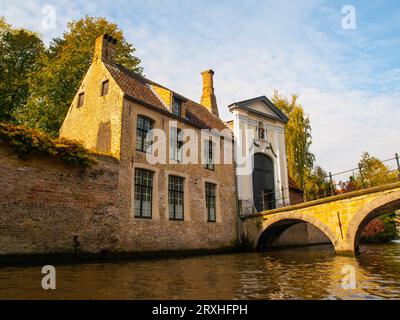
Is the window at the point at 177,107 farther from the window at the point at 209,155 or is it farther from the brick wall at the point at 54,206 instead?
the brick wall at the point at 54,206

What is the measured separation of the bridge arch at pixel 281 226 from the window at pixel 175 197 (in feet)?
15.5

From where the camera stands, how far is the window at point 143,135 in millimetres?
12969

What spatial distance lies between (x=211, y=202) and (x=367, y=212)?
277 inches

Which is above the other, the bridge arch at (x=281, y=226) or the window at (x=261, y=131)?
the window at (x=261, y=131)

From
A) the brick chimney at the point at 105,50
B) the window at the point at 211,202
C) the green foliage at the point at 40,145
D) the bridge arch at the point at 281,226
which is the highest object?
the brick chimney at the point at 105,50

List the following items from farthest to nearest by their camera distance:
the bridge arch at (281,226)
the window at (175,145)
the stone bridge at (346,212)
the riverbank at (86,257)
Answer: the window at (175,145) < the bridge arch at (281,226) < the stone bridge at (346,212) < the riverbank at (86,257)

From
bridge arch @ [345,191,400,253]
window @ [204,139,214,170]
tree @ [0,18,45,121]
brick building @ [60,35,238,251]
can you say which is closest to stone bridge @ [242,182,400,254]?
bridge arch @ [345,191,400,253]

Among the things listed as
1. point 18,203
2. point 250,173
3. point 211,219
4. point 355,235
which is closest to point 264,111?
point 250,173

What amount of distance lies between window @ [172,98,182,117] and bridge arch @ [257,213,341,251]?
6.86 metres

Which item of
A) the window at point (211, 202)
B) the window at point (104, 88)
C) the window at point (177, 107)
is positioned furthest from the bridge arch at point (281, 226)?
the window at point (104, 88)

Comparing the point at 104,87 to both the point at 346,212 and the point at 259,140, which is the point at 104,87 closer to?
the point at 259,140

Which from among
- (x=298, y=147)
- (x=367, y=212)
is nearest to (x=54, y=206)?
(x=367, y=212)

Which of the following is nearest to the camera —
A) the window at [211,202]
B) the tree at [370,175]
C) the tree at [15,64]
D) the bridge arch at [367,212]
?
the bridge arch at [367,212]
